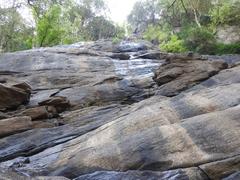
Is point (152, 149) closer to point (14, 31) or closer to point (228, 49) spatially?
point (228, 49)

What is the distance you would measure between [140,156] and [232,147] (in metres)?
1.84

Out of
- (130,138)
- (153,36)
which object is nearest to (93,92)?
(130,138)

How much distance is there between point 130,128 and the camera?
9664mm

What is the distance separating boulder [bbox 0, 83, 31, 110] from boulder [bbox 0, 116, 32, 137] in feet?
8.21

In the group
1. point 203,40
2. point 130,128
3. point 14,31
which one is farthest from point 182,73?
point 14,31

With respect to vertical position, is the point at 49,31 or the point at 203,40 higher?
the point at 49,31

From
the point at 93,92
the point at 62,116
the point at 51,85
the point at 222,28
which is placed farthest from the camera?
the point at 222,28

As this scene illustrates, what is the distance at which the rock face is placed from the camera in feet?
26.0

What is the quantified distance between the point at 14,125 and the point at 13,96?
10.3ft

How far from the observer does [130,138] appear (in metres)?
8.98

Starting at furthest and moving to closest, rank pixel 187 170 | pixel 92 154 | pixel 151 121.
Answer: pixel 151 121 < pixel 92 154 < pixel 187 170

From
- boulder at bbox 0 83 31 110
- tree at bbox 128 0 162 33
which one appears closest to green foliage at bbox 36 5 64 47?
boulder at bbox 0 83 31 110

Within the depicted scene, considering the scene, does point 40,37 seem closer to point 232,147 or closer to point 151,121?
point 151,121

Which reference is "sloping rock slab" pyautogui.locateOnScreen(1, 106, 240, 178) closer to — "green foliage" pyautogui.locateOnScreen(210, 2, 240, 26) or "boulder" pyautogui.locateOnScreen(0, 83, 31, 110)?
"boulder" pyautogui.locateOnScreen(0, 83, 31, 110)
